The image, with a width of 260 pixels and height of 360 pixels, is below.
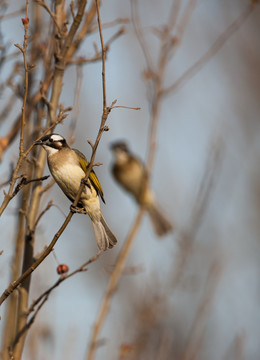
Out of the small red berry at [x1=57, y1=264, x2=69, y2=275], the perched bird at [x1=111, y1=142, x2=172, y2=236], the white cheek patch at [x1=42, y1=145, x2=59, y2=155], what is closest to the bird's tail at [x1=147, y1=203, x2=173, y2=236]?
the perched bird at [x1=111, y1=142, x2=172, y2=236]

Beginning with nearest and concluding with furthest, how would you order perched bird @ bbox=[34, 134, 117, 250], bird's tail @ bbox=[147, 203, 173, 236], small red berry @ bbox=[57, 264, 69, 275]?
small red berry @ bbox=[57, 264, 69, 275], perched bird @ bbox=[34, 134, 117, 250], bird's tail @ bbox=[147, 203, 173, 236]

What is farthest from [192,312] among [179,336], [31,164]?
[31,164]

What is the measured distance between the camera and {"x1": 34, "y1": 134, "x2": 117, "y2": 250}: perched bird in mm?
3675

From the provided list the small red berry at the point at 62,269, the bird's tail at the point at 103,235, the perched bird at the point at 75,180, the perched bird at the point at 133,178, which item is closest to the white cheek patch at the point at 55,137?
the perched bird at the point at 75,180

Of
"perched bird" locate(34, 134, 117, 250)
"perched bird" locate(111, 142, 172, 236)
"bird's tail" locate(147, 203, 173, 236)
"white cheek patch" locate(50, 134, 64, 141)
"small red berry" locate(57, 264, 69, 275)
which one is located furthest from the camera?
"perched bird" locate(111, 142, 172, 236)

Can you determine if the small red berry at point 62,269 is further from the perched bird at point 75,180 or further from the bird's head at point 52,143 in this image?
the bird's head at point 52,143

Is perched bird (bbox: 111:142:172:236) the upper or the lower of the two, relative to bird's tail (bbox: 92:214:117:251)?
upper

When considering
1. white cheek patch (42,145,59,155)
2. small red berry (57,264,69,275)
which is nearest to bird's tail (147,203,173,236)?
white cheek patch (42,145,59,155)

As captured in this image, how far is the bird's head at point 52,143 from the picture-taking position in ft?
12.3

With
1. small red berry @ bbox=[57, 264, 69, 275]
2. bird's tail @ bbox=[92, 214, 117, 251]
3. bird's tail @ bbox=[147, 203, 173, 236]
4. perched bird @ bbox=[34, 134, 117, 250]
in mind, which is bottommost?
small red berry @ bbox=[57, 264, 69, 275]

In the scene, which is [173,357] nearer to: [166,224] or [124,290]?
[124,290]

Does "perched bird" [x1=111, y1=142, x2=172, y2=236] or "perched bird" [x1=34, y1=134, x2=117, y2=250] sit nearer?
"perched bird" [x1=34, y1=134, x2=117, y2=250]

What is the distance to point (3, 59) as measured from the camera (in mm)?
3518

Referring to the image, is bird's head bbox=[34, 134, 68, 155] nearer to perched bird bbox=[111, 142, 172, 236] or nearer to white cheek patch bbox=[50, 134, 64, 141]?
white cheek patch bbox=[50, 134, 64, 141]
